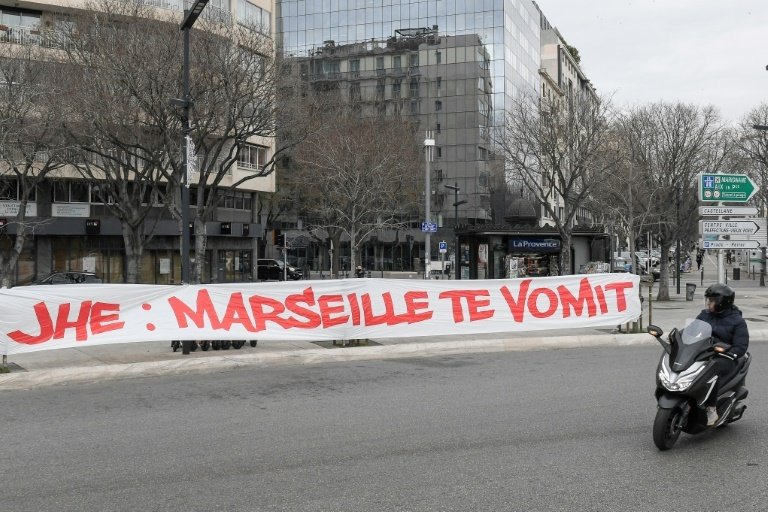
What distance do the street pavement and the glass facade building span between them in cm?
5720

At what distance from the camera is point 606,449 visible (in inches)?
265

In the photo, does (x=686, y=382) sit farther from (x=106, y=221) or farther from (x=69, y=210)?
(x=106, y=221)

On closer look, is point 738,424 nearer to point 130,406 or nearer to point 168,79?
point 130,406

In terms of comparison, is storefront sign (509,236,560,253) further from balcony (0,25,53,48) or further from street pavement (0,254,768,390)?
balcony (0,25,53,48)

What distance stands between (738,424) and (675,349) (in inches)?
72.1

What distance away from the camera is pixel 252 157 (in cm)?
4538

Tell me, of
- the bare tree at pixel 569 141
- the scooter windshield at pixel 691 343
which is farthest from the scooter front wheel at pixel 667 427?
the bare tree at pixel 569 141

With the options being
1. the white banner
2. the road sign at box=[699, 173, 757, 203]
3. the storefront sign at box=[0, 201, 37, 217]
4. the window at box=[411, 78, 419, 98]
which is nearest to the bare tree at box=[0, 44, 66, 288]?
the storefront sign at box=[0, 201, 37, 217]

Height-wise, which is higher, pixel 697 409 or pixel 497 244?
pixel 497 244

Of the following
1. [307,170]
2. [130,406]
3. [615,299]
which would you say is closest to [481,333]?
[615,299]

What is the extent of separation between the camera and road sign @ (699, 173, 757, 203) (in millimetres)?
17328

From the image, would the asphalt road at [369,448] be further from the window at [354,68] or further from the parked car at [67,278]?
the window at [354,68]

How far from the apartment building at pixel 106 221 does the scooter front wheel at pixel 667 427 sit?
28311 mm

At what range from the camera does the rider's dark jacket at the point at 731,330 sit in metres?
7.02
